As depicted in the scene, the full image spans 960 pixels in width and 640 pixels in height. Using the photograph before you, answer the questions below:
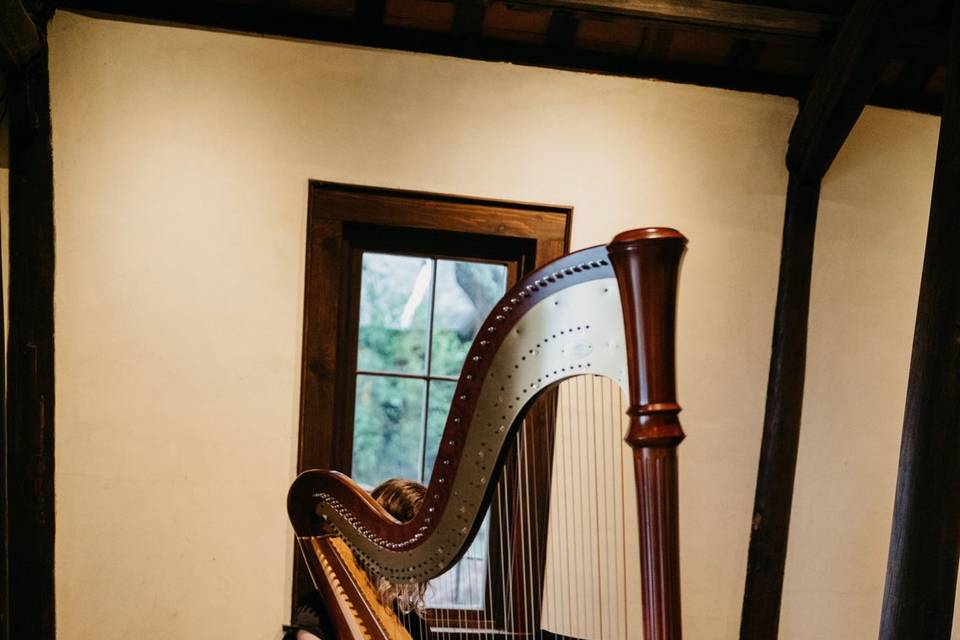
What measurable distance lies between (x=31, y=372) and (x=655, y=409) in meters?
2.35

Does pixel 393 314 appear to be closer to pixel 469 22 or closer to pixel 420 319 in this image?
pixel 420 319

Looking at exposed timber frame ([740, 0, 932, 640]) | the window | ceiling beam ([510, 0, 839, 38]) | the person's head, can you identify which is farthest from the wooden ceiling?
the person's head

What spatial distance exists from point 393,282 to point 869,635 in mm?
2180

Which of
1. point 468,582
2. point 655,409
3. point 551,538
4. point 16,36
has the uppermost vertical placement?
point 16,36

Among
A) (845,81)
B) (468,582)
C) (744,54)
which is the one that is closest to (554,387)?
(468,582)

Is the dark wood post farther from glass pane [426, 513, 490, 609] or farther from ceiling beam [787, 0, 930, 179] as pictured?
glass pane [426, 513, 490, 609]

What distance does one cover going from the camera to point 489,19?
9.09ft

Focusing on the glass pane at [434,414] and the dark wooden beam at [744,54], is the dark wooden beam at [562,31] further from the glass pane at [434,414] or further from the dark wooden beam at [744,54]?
the glass pane at [434,414]

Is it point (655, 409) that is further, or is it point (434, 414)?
point (434, 414)

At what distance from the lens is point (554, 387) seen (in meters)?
1.27

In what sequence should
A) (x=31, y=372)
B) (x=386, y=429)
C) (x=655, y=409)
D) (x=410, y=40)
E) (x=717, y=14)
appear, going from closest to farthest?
(x=655, y=409) < (x=31, y=372) < (x=717, y=14) < (x=410, y=40) < (x=386, y=429)

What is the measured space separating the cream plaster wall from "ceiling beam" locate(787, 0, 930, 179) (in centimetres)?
13

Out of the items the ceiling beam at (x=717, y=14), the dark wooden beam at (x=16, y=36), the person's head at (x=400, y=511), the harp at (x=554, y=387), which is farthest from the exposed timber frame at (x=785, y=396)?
the dark wooden beam at (x=16, y=36)

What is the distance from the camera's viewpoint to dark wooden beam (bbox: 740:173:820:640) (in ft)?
9.46
